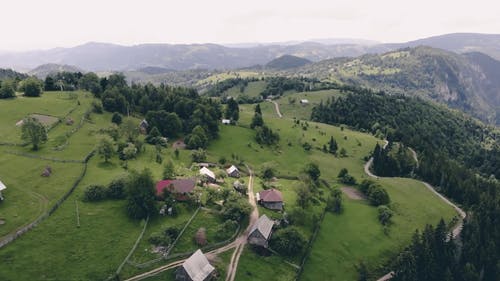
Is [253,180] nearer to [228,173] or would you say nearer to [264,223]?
[228,173]

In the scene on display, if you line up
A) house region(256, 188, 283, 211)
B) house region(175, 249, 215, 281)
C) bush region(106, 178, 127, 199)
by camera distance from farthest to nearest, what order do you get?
house region(256, 188, 283, 211) → bush region(106, 178, 127, 199) → house region(175, 249, 215, 281)

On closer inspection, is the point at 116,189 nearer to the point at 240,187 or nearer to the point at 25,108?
the point at 240,187

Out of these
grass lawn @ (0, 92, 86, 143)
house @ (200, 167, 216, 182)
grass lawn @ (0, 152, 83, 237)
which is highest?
grass lawn @ (0, 92, 86, 143)

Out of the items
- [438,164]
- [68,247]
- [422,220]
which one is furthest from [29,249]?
[438,164]

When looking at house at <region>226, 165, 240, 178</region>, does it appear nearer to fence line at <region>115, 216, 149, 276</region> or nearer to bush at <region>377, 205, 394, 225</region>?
fence line at <region>115, 216, 149, 276</region>

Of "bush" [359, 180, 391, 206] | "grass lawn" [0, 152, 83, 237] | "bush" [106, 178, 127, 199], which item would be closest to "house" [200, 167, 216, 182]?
"bush" [106, 178, 127, 199]

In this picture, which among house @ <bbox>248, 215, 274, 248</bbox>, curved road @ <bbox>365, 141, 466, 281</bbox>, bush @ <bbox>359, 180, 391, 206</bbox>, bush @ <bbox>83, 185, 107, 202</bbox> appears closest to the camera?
house @ <bbox>248, 215, 274, 248</bbox>

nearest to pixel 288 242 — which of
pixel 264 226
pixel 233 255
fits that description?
pixel 264 226
